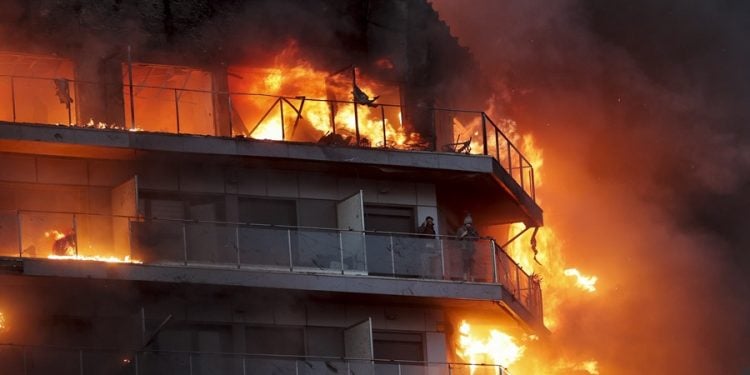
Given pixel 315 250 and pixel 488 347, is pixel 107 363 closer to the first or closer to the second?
pixel 315 250

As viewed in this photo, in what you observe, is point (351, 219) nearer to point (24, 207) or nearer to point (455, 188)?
point (455, 188)

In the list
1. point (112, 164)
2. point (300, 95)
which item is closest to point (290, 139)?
point (300, 95)

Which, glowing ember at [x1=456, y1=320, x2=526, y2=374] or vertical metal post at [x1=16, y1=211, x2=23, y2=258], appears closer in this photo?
vertical metal post at [x1=16, y1=211, x2=23, y2=258]

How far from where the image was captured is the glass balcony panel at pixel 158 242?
54031mm

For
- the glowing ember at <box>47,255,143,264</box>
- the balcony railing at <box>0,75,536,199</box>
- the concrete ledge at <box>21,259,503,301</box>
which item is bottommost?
the concrete ledge at <box>21,259,503,301</box>

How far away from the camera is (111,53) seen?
2228 inches

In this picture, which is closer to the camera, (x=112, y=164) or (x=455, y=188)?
(x=112, y=164)

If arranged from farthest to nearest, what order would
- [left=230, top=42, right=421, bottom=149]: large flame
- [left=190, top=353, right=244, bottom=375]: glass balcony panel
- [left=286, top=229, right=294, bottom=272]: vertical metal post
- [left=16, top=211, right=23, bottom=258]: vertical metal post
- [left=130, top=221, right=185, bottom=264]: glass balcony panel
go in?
[left=230, top=42, right=421, bottom=149]: large flame, [left=286, top=229, right=294, bottom=272]: vertical metal post, [left=130, top=221, right=185, bottom=264]: glass balcony panel, [left=190, top=353, right=244, bottom=375]: glass balcony panel, [left=16, top=211, right=23, bottom=258]: vertical metal post

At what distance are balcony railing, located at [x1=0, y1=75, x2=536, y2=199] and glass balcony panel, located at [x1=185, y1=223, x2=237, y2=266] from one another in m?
2.86

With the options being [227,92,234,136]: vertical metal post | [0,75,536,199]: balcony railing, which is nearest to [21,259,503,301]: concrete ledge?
[0,75,536,199]: balcony railing

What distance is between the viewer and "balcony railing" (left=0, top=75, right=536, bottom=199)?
55.6 meters

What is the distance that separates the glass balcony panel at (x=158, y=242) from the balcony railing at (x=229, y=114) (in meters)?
2.61

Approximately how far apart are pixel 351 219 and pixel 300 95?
3.68 meters

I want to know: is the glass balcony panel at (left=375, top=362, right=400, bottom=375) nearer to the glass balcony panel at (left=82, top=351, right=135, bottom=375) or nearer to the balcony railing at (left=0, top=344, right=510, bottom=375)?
the balcony railing at (left=0, top=344, right=510, bottom=375)
